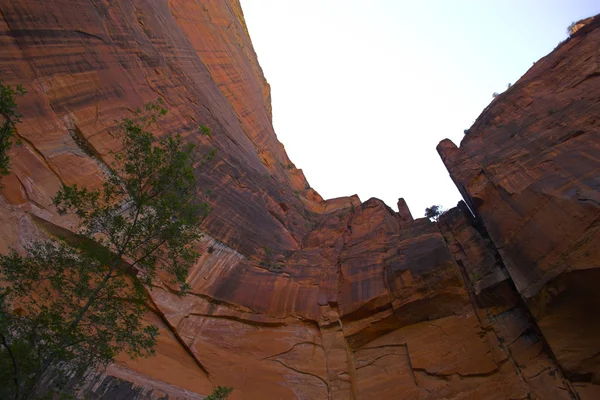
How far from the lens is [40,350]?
7.43 m

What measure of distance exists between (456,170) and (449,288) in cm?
801

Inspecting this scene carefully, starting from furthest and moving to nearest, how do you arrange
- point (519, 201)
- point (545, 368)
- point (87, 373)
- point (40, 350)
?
point (519, 201) < point (545, 368) < point (87, 373) < point (40, 350)

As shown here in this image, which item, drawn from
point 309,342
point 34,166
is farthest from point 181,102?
point 309,342

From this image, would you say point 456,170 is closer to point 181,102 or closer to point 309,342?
point 309,342

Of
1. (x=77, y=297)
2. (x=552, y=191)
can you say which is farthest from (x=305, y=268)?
(x=77, y=297)

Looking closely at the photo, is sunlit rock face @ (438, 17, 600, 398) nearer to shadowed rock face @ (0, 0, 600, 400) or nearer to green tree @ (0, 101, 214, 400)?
shadowed rock face @ (0, 0, 600, 400)

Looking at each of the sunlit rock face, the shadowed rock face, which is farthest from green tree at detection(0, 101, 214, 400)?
the sunlit rock face

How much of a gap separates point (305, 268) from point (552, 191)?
465 inches

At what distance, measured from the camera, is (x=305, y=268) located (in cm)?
2030

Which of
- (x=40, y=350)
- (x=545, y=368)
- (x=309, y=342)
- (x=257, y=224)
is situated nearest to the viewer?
(x=40, y=350)

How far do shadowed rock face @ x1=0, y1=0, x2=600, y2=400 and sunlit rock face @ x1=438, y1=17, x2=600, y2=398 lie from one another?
0.26ft

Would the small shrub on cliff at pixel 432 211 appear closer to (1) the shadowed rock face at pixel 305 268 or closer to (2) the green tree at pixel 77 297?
(1) the shadowed rock face at pixel 305 268

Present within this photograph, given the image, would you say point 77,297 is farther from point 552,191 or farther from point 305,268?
point 552,191

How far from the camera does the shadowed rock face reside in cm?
1270
